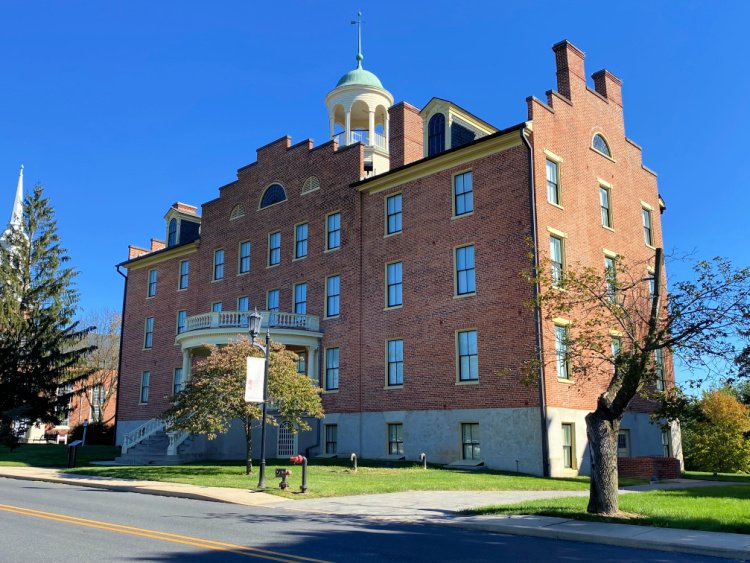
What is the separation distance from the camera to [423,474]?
2173 centimetres

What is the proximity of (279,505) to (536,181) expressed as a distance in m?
15.2

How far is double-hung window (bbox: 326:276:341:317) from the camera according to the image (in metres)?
31.3

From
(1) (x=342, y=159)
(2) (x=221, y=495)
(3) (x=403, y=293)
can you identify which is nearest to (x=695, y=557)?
(2) (x=221, y=495)

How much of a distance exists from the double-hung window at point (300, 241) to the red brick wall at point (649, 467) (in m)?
17.1

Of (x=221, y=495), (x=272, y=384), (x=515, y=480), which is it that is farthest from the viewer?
(x=272, y=384)

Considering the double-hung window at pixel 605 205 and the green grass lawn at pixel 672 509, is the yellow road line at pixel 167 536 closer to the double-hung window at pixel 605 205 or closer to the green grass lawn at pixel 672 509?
the green grass lawn at pixel 672 509

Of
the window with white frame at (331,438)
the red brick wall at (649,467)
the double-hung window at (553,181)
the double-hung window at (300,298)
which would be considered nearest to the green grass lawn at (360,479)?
the red brick wall at (649,467)

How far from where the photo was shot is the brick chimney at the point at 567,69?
28.2m

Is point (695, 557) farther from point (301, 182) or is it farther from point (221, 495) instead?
point (301, 182)

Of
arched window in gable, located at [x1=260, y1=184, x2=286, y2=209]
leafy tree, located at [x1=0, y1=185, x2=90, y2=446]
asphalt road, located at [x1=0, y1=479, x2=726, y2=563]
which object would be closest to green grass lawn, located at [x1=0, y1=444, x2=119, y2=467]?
leafy tree, located at [x1=0, y1=185, x2=90, y2=446]

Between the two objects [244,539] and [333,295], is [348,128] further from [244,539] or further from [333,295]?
[244,539]

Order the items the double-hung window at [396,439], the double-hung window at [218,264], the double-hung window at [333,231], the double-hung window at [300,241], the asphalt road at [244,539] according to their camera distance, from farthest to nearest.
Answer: the double-hung window at [218,264]
the double-hung window at [300,241]
the double-hung window at [333,231]
the double-hung window at [396,439]
the asphalt road at [244,539]

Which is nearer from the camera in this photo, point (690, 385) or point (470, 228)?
point (690, 385)

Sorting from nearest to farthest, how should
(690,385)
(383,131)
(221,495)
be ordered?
1. (690,385)
2. (221,495)
3. (383,131)
